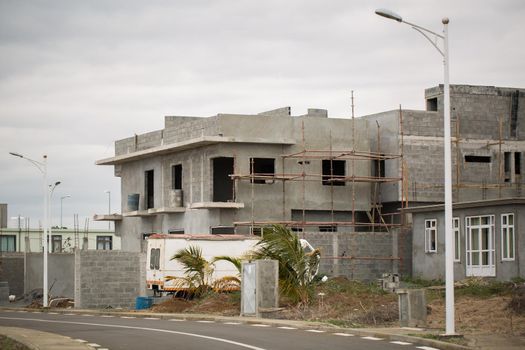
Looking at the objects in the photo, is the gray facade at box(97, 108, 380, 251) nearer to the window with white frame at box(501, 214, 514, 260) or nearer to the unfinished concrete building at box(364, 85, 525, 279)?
the unfinished concrete building at box(364, 85, 525, 279)

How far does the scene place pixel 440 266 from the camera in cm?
4822

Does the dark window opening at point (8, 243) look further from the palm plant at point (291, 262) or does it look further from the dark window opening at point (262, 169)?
the palm plant at point (291, 262)

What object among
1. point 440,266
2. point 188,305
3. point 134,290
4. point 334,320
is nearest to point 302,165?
point 440,266

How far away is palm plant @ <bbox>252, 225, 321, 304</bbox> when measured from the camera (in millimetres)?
34219

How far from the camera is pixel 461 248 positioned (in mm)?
46562

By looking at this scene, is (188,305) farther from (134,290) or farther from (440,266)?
(440,266)

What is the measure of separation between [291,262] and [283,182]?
2047 centimetres

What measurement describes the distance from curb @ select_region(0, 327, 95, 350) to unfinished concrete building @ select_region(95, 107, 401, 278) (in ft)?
83.1

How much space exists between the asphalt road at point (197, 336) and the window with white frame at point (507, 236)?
16.4 metres

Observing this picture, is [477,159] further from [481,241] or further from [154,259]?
[154,259]

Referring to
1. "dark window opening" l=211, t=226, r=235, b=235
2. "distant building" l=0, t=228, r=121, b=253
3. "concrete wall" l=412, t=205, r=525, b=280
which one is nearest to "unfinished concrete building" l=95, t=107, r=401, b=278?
"dark window opening" l=211, t=226, r=235, b=235

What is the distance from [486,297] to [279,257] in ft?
24.3

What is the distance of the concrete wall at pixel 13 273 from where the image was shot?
6091 cm

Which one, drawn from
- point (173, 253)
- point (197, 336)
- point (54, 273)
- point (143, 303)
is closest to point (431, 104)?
point (173, 253)
